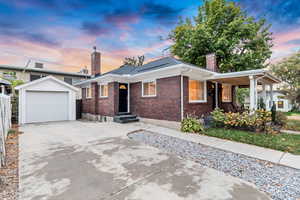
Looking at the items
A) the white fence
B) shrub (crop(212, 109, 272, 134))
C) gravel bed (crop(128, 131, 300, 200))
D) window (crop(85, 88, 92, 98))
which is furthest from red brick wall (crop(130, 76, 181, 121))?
the white fence

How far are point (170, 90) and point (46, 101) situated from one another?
9.46m

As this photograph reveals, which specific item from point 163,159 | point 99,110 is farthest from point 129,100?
point 163,159

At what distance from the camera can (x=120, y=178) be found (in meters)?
2.69

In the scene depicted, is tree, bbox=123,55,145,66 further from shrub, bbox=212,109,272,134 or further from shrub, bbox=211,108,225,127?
shrub, bbox=212,109,272,134

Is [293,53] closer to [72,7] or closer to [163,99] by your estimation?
[163,99]

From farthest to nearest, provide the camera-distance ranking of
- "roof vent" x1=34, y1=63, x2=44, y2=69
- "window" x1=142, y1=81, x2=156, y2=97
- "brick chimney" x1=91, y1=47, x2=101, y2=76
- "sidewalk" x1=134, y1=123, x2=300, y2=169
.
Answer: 1. "roof vent" x1=34, y1=63, x2=44, y2=69
2. "brick chimney" x1=91, y1=47, x2=101, y2=76
3. "window" x1=142, y1=81, x2=156, y2=97
4. "sidewalk" x1=134, y1=123, x2=300, y2=169

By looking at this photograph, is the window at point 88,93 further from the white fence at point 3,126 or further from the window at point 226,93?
the window at point 226,93

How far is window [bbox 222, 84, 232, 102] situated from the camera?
1086 centimetres

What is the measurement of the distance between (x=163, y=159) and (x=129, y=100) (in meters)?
7.28

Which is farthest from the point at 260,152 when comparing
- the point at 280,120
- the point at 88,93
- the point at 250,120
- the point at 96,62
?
the point at 96,62

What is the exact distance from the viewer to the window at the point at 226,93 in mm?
10859

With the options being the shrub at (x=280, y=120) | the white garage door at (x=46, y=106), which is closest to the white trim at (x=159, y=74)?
the white garage door at (x=46, y=106)

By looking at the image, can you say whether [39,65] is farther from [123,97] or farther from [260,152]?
[260,152]

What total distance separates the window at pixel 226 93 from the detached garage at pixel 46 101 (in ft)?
40.5
